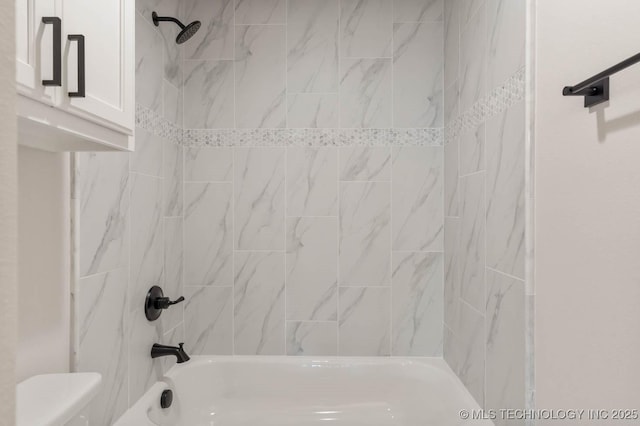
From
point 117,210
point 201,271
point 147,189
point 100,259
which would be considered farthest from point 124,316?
point 201,271

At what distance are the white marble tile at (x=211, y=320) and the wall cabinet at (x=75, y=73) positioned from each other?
4.56 ft

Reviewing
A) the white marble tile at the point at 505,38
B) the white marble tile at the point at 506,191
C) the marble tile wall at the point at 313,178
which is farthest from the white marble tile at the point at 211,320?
the white marble tile at the point at 505,38

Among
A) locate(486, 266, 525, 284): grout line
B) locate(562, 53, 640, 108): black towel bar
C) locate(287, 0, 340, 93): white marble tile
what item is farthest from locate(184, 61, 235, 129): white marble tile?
locate(562, 53, 640, 108): black towel bar

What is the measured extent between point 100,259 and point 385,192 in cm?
145

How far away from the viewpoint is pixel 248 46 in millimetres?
2379

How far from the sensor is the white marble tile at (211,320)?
238cm

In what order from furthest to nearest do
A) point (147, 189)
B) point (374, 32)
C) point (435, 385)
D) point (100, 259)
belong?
point (374, 32) < point (435, 385) < point (147, 189) < point (100, 259)

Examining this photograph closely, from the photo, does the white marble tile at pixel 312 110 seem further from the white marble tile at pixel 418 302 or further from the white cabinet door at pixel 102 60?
the white cabinet door at pixel 102 60

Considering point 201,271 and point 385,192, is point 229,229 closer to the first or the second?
point 201,271

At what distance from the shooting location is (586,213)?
3.58 feet

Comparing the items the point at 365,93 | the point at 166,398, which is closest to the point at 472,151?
the point at 365,93

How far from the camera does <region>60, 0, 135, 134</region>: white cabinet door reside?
32.3 inches

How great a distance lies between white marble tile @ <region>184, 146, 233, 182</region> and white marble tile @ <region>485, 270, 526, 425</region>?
1.46 m

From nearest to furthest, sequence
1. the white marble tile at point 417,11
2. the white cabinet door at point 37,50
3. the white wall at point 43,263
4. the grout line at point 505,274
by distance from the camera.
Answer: the white cabinet door at point 37,50
the white wall at point 43,263
the grout line at point 505,274
the white marble tile at point 417,11
